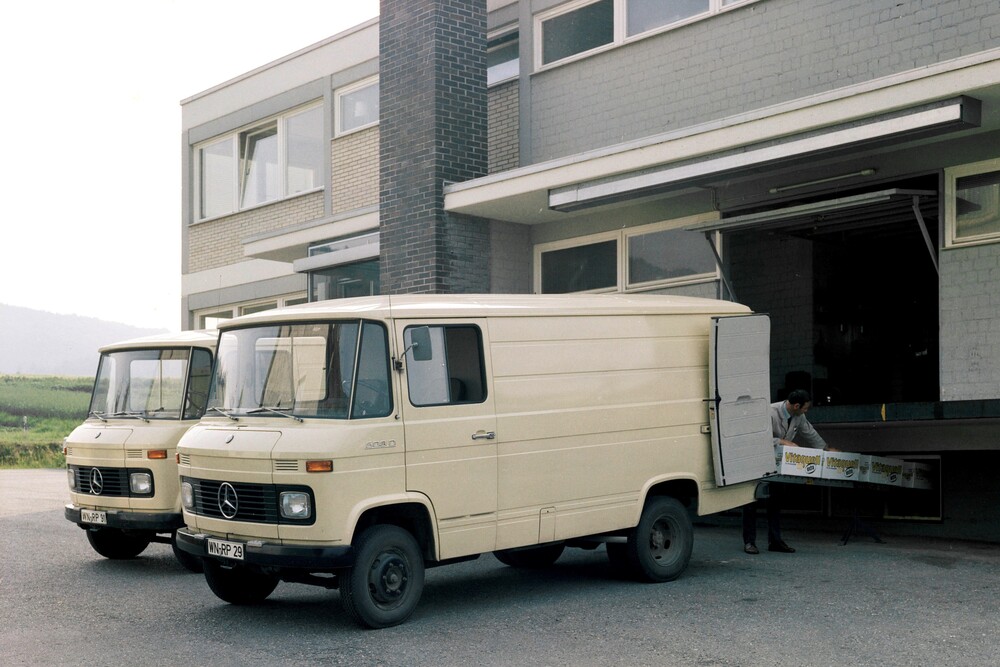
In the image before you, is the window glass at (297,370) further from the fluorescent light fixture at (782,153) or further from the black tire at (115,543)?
the fluorescent light fixture at (782,153)

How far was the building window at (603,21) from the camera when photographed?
1349 centimetres

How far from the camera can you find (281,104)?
2073cm

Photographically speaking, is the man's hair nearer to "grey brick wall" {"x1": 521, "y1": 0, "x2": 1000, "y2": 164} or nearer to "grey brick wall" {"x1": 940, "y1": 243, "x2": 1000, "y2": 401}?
"grey brick wall" {"x1": 940, "y1": 243, "x2": 1000, "y2": 401}

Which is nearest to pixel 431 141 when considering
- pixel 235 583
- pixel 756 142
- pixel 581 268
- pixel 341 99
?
pixel 581 268

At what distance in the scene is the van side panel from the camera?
28.4ft

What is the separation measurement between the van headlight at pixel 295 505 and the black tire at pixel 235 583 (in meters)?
1.20

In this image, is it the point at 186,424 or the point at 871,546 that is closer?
the point at 186,424

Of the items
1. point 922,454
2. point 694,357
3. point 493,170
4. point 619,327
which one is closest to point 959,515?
point 922,454

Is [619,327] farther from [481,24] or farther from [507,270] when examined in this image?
[481,24]

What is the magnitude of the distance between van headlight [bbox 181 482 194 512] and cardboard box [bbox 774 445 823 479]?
17.5 feet

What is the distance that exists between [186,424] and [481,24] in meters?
7.18

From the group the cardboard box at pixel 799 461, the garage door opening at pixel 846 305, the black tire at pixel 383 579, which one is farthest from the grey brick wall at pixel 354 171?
the black tire at pixel 383 579

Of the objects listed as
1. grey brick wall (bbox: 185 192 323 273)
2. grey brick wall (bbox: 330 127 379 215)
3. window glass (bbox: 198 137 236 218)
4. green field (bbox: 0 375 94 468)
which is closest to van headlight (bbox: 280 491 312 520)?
grey brick wall (bbox: 330 127 379 215)

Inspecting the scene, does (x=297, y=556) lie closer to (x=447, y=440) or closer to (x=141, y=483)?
(x=447, y=440)
